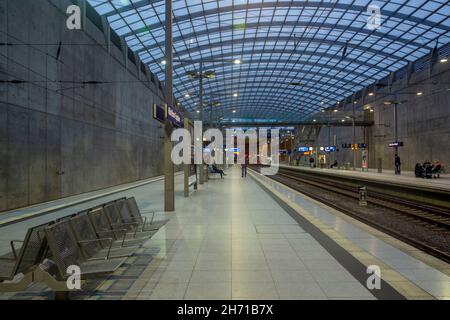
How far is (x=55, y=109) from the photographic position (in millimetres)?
15344

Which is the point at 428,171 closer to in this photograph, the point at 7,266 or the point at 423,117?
the point at 423,117

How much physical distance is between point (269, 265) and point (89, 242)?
2590 millimetres

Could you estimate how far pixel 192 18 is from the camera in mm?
35125

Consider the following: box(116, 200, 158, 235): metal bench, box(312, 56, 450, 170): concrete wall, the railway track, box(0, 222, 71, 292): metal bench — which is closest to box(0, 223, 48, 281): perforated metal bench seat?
box(0, 222, 71, 292): metal bench

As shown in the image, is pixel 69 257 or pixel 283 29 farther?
pixel 283 29

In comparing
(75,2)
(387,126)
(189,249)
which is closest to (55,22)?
(75,2)

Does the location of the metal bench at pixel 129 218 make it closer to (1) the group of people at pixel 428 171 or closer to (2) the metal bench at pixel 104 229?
(2) the metal bench at pixel 104 229

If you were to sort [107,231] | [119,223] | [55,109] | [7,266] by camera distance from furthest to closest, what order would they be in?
[55,109]
[119,223]
[107,231]
[7,266]

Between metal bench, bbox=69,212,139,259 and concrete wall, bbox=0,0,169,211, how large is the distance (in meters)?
8.36

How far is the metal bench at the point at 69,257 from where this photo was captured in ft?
12.9

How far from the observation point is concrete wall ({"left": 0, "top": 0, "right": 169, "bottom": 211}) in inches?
481

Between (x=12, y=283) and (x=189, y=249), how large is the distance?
10.4 feet

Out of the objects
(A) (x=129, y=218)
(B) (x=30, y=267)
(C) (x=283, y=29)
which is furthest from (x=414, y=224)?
(C) (x=283, y=29)
